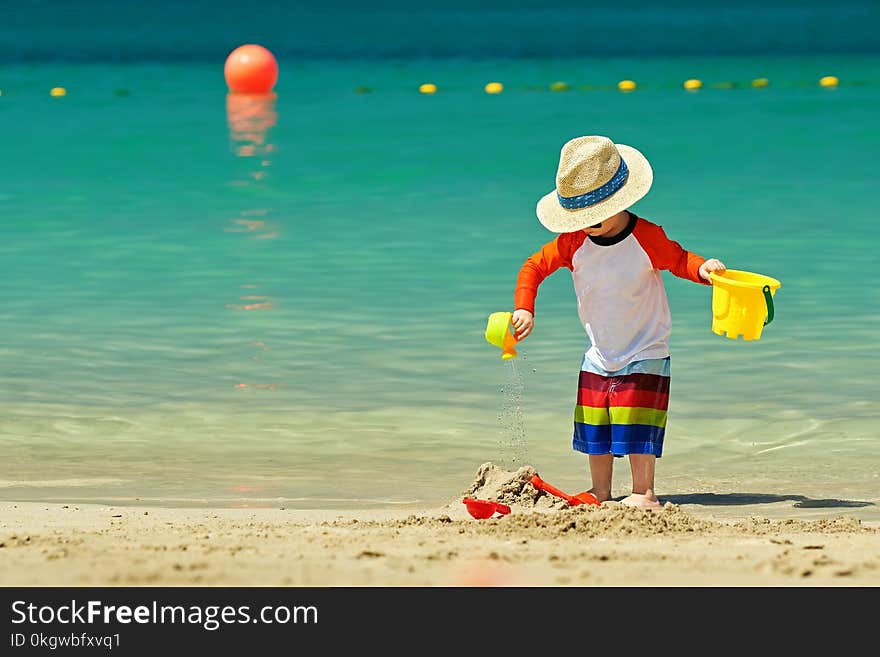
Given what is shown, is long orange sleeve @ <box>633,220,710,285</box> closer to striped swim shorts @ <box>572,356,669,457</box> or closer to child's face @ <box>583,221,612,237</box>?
child's face @ <box>583,221,612,237</box>

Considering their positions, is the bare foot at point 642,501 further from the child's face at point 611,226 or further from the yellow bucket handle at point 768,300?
the child's face at point 611,226

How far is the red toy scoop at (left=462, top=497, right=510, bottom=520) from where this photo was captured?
4.84m

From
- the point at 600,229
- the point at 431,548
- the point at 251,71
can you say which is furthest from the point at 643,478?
the point at 251,71

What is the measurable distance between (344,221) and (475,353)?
5229mm

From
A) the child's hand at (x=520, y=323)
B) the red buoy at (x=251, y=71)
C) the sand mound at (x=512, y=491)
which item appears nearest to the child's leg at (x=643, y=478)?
the sand mound at (x=512, y=491)

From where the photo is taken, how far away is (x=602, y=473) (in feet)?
17.0

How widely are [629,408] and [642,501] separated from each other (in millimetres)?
303

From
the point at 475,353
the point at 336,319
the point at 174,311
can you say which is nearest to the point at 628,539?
the point at 475,353

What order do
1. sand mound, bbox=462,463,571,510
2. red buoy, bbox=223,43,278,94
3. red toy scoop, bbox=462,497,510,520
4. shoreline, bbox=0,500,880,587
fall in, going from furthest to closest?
red buoy, bbox=223,43,278,94 → sand mound, bbox=462,463,571,510 → red toy scoop, bbox=462,497,510,520 → shoreline, bbox=0,500,880,587

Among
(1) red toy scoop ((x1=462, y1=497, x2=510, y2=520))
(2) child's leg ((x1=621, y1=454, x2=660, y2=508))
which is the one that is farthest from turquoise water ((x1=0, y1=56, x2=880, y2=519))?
(1) red toy scoop ((x1=462, y1=497, x2=510, y2=520))

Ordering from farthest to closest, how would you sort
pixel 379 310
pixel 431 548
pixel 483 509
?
pixel 379 310 → pixel 483 509 → pixel 431 548

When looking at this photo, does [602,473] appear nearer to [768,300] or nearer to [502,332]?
[502,332]

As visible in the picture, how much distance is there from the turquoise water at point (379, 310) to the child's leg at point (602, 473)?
1.30 feet
